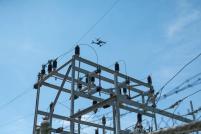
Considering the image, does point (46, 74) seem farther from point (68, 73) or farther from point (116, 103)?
point (116, 103)

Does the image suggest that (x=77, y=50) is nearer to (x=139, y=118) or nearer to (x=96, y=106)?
(x=96, y=106)

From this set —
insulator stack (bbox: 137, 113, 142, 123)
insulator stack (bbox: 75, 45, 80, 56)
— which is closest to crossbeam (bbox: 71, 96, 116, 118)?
insulator stack (bbox: 75, 45, 80, 56)

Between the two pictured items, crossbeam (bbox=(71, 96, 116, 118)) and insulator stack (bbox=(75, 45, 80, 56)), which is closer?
crossbeam (bbox=(71, 96, 116, 118))

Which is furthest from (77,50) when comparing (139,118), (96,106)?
(139,118)

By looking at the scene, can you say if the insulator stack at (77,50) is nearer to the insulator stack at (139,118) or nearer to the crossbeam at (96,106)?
the crossbeam at (96,106)

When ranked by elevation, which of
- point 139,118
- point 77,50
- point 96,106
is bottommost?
point 96,106

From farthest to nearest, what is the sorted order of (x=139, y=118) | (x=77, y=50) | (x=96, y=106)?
1. (x=139, y=118)
2. (x=77, y=50)
3. (x=96, y=106)

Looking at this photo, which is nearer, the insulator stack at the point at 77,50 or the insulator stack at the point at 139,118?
the insulator stack at the point at 77,50

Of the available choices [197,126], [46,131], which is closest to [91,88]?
[46,131]

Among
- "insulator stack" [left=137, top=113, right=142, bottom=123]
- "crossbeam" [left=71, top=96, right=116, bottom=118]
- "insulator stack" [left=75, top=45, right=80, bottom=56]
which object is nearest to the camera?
"crossbeam" [left=71, top=96, right=116, bottom=118]

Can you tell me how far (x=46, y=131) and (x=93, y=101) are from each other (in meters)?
4.53

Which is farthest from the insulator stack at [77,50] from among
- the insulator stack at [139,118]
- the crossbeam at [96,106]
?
the insulator stack at [139,118]

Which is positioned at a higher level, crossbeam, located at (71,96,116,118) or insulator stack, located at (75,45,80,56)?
insulator stack, located at (75,45,80,56)

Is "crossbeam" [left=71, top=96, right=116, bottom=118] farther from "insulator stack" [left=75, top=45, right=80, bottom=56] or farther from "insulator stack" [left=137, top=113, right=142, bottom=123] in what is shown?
"insulator stack" [left=137, top=113, right=142, bottom=123]
